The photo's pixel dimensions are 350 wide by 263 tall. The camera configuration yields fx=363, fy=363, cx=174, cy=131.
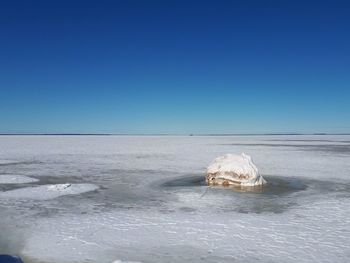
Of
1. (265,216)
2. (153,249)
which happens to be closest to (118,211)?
(153,249)

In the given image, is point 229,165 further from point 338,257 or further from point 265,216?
point 338,257

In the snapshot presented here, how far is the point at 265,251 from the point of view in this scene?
4.69 m

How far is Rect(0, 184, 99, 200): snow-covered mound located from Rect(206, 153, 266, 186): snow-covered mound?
3.33 m

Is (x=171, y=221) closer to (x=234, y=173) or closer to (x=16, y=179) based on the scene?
(x=234, y=173)

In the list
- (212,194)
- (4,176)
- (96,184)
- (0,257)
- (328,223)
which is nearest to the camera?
(0,257)

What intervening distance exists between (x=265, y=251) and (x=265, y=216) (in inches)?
76.2

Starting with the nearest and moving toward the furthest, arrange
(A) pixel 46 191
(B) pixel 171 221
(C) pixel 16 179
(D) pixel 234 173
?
(B) pixel 171 221, (A) pixel 46 191, (D) pixel 234 173, (C) pixel 16 179

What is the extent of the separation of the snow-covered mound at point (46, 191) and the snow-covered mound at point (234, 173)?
131 inches

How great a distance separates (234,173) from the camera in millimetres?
10211

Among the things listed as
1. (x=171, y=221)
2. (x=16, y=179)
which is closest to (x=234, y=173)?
(x=171, y=221)

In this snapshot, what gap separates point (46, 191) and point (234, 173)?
5.01m

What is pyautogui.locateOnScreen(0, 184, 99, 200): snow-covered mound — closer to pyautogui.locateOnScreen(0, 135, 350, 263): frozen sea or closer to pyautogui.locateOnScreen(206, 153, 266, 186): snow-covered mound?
pyautogui.locateOnScreen(0, 135, 350, 263): frozen sea

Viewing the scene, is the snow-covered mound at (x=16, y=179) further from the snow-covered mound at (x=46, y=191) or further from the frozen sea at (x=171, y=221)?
the snow-covered mound at (x=46, y=191)

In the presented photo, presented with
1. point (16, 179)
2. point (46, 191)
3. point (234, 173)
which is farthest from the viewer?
point (16, 179)
